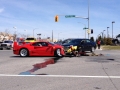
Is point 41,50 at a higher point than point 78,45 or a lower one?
lower

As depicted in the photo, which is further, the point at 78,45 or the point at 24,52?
the point at 78,45

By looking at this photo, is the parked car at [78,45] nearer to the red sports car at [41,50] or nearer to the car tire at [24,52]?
the red sports car at [41,50]

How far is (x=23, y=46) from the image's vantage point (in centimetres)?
1992

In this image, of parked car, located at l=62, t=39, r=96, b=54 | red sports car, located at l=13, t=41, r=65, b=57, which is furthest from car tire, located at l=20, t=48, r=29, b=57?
A: parked car, located at l=62, t=39, r=96, b=54

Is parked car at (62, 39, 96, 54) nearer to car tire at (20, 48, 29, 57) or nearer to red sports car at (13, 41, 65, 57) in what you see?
red sports car at (13, 41, 65, 57)

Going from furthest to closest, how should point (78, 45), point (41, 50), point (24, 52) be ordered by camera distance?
point (78, 45)
point (24, 52)
point (41, 50)

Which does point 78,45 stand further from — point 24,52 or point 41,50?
point 24,52

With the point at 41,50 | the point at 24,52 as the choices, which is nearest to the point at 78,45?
the point at 41,50
